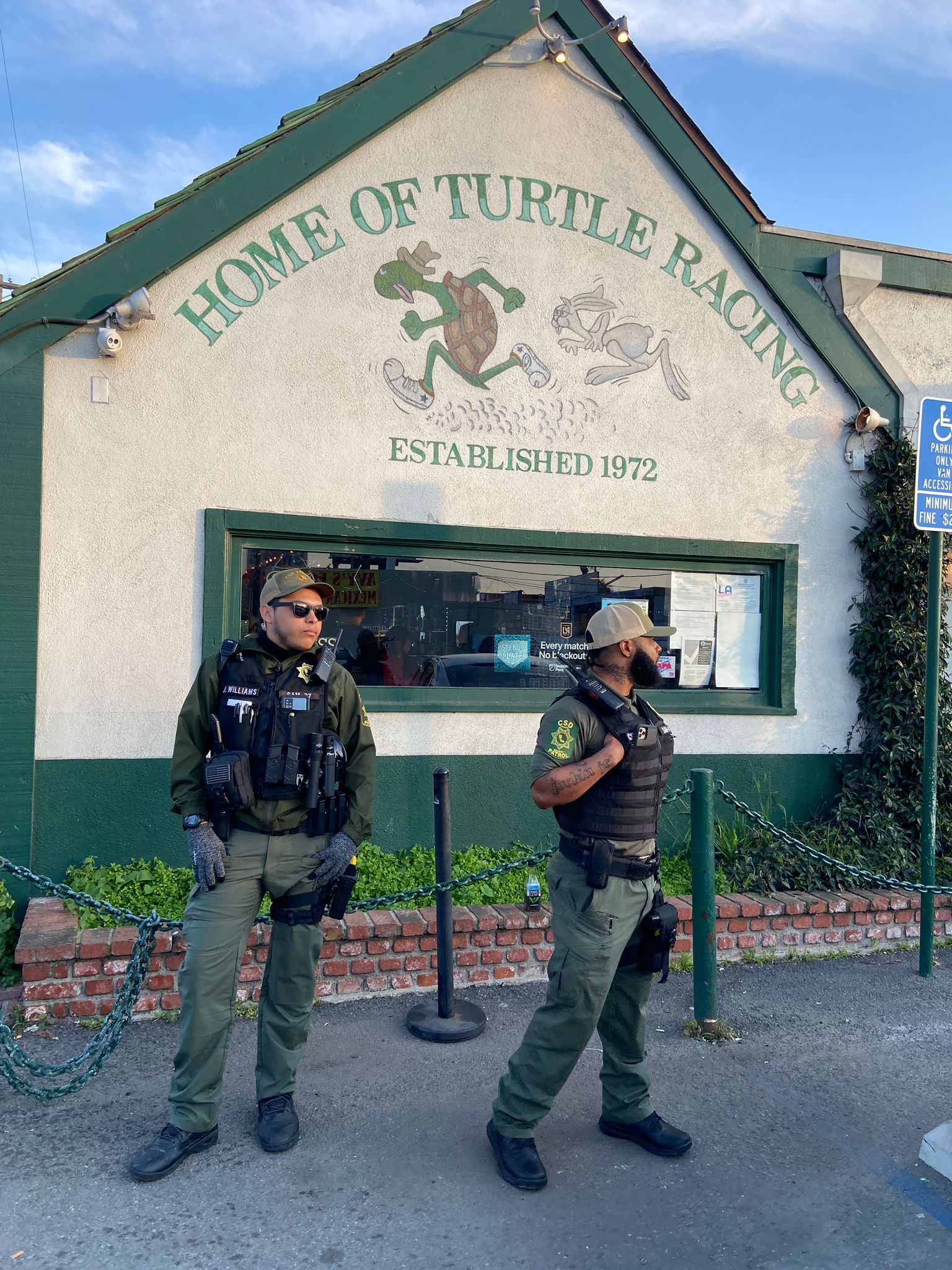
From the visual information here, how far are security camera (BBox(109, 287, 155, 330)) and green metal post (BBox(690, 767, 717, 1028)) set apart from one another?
3943 mm

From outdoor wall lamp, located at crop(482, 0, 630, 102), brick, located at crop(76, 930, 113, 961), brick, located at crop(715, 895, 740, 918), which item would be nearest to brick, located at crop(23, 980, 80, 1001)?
brick, located at crop(76, 930, 113, 961)

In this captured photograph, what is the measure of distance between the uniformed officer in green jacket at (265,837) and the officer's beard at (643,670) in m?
1.18

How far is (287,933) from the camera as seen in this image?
3.72 metres

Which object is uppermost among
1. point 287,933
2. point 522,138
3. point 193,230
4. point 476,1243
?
point 522,138

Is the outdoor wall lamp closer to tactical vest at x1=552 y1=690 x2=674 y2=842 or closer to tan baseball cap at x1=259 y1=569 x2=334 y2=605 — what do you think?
tan baseball cap at x1=259 y1=569 x2=334 y2=605

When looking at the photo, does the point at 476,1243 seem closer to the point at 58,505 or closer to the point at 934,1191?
the point at 934,1191

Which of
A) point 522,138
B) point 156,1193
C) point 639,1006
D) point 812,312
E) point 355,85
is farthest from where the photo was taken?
point 812,312

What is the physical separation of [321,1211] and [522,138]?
6.13 metres

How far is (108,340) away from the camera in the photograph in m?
5.46

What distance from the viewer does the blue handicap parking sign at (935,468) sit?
5.46m

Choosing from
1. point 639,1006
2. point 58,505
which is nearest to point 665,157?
point 58,505

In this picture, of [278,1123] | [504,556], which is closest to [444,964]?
[278,1123]

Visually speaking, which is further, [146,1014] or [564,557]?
[564,557]

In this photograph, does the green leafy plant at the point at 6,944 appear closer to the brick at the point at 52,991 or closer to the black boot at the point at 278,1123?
the brick at the point at 52,991
